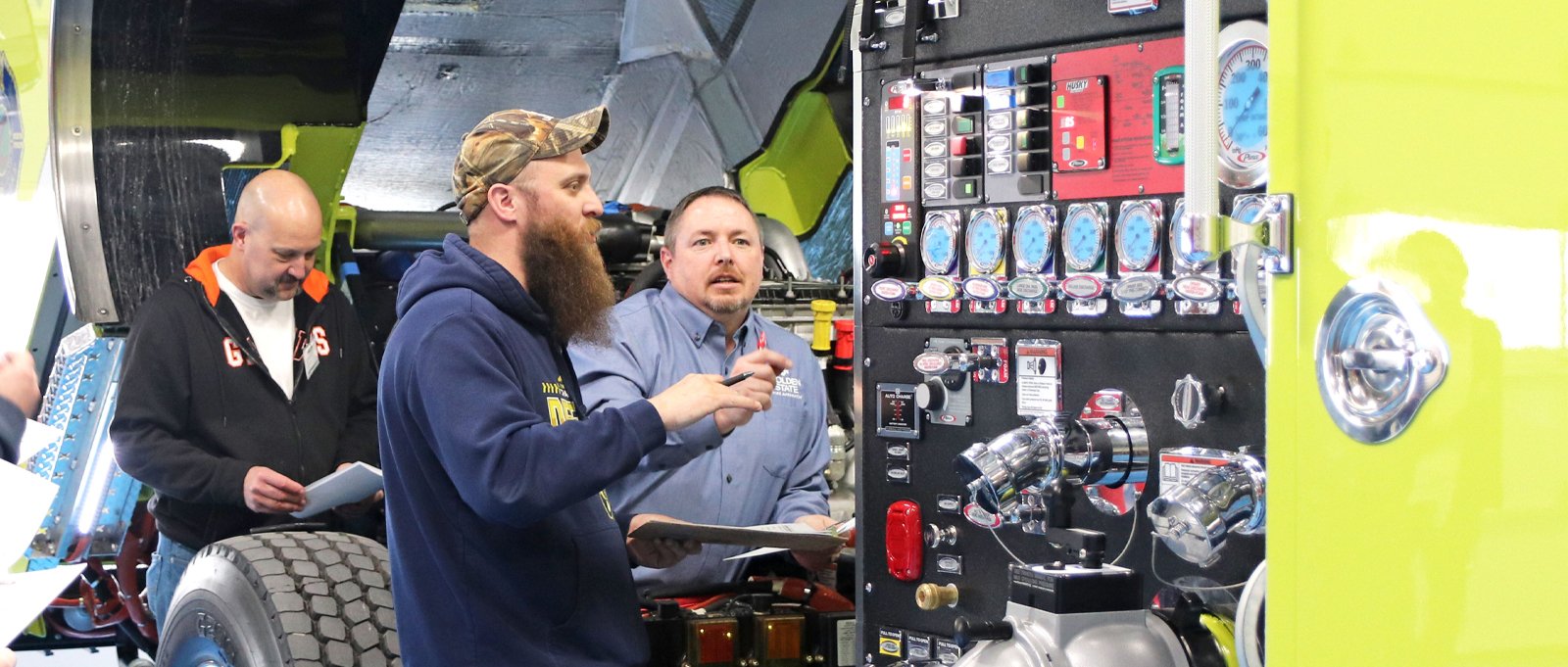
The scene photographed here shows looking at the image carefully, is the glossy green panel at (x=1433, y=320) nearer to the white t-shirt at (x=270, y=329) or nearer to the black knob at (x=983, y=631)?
the black knob at (x=983, y=631)

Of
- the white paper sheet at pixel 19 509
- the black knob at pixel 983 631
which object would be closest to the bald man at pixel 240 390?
the white paper sheet at pixel 19 509

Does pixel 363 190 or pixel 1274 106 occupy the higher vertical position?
pixel 363 190

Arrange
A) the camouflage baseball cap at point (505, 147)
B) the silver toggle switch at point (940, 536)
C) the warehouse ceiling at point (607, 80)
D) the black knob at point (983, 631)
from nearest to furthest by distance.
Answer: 1. the black knob at point (983, 631)
2. the camouflage baseball cap at point (505, 147)
3. the silver toggle switch at point (940, 536)
4. the warehouse ceiling at point (607, 80)

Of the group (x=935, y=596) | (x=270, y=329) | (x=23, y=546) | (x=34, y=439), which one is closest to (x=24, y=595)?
(x=23, y=546)

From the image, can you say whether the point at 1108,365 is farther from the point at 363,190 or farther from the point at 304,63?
the point at 363,190

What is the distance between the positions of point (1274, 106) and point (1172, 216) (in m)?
1.76

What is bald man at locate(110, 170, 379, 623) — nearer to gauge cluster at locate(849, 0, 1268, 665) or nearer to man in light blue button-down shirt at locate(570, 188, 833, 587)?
man in light blue button-down shirt at locate(570, 188, 833, 587)

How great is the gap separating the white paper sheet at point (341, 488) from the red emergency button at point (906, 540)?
5.40 ft

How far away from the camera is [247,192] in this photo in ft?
16.6

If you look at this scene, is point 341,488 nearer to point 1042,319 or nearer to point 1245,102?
point 1042,319

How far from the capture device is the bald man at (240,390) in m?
4.67

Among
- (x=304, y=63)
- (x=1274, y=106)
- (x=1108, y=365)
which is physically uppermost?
(x=304, y=63)

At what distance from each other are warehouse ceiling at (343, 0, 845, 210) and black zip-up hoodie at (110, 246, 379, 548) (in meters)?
2.24

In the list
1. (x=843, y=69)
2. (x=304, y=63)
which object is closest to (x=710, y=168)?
(x=304, y=63)
